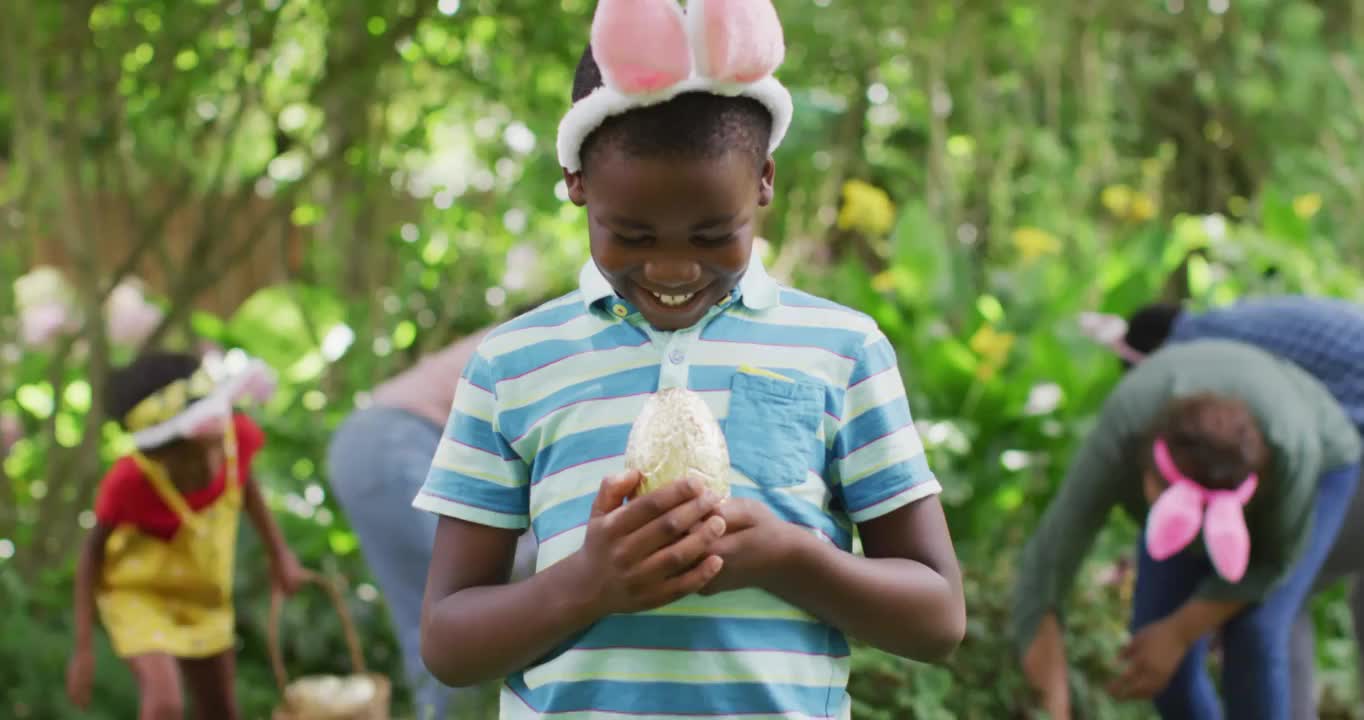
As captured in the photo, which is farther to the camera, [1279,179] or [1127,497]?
[1279,179]

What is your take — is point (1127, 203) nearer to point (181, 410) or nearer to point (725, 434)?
point (181, 410)

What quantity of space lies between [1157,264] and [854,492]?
16.3 ft

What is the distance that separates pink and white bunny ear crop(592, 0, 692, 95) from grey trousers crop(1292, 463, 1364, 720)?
2.66 meters

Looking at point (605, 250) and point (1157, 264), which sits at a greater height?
point (605, 250)

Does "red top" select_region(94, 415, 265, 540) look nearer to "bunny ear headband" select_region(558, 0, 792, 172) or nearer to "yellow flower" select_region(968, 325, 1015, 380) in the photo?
"bunny ear headband" select_region(558, 0, 792, 172)

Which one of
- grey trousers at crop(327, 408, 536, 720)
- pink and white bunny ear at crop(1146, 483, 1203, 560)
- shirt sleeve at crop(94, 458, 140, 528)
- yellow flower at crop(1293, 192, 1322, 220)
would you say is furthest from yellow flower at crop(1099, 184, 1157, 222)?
shirt sleeve at crop(94, 458, 140, 528)

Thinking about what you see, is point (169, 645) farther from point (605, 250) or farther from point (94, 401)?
point (605, 250)

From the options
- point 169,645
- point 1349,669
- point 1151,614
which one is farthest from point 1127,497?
point 169,645

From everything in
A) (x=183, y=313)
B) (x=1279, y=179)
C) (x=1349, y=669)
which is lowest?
(x=1349, y=669)

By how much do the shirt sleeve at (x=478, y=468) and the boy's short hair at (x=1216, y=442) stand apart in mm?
1868

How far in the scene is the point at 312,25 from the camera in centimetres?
493

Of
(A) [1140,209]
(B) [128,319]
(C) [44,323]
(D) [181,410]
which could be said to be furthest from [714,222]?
(A) [1140,209]

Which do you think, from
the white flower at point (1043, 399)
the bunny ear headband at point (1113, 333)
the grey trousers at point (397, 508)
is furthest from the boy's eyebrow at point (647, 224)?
the white flower at point (1043, 399)

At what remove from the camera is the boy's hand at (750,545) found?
4.10ft
